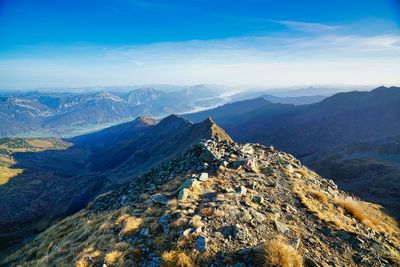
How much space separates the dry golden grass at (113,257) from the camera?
1251cm

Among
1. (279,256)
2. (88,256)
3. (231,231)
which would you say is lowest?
(88,256)

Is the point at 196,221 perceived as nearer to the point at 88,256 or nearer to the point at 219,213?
the point at 219,213

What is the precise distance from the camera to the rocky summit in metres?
12.1

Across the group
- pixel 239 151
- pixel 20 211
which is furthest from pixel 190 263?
pixel 20 211

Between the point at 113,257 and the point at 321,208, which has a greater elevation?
the point at 113,257

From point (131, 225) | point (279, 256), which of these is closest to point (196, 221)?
point (131, 225)

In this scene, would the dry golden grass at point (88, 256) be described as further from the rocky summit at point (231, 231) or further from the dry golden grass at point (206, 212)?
the dry golden grass at point (206, 212)

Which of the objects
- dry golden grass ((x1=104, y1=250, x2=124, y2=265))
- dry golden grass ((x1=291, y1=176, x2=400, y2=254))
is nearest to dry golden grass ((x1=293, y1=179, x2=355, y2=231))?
dry golden grass ((x1=291, y1=176, x2=400, y2=254))

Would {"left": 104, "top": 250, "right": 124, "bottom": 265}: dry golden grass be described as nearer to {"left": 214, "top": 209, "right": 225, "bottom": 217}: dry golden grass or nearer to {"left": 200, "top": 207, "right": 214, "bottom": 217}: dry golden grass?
{"left": 200, "top": 207, "right": 214, "bottom": 217}: dry golden grass

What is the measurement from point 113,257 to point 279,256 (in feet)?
25.2

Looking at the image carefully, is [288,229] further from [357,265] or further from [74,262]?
[74,262]

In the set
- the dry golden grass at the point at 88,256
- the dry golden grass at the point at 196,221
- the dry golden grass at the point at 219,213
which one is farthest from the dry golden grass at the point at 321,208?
the dry golden grass at the point at 88,256

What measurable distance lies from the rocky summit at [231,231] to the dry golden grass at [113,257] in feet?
0.14

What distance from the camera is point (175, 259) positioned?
1173 centimetres
